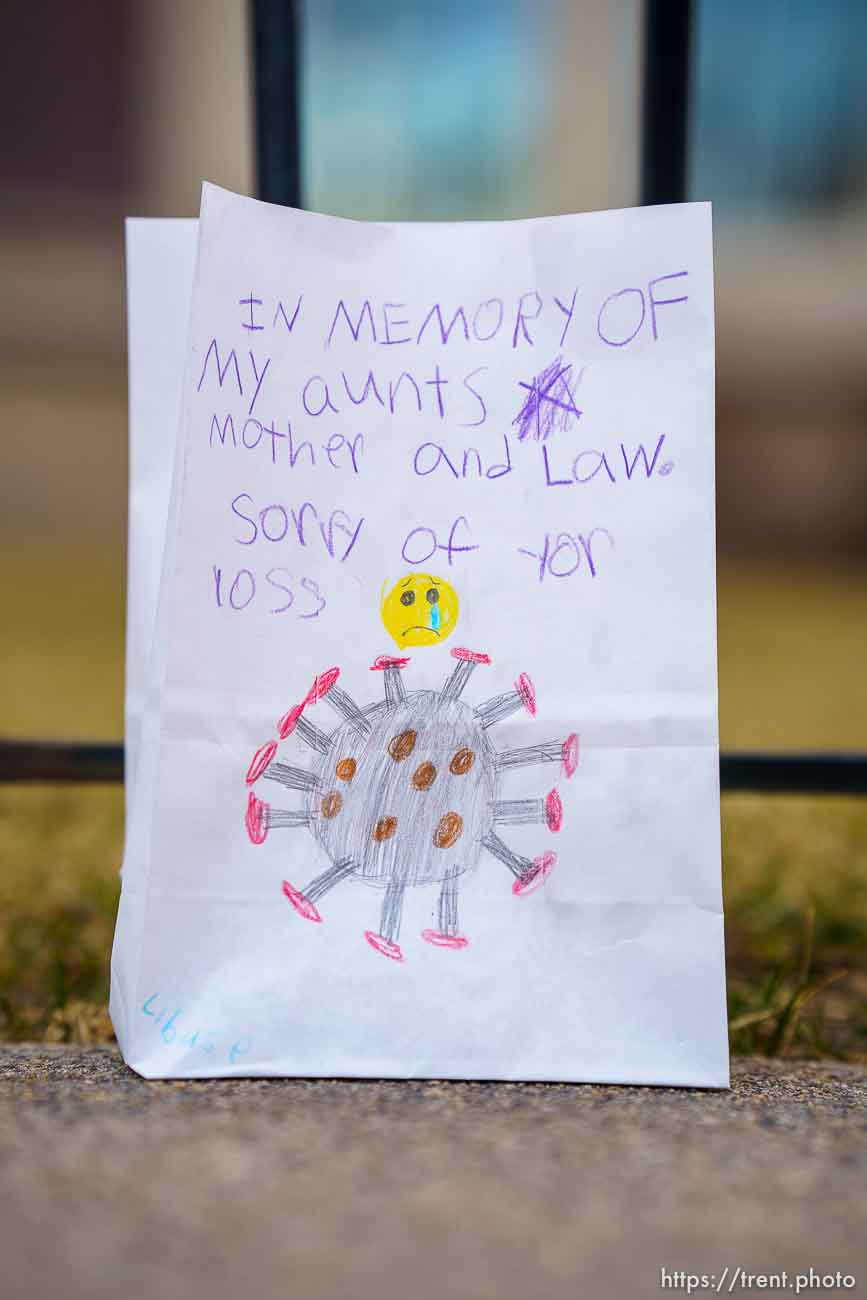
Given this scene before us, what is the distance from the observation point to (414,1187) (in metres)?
0.83

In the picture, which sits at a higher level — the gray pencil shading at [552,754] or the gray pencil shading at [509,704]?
the gray pencil shading at [509,704]

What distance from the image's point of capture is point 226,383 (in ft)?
3.29

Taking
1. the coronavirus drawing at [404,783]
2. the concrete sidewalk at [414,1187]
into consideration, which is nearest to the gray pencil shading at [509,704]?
the coronavirus drawing at [404,783]

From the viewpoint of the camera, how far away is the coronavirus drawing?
994 mm

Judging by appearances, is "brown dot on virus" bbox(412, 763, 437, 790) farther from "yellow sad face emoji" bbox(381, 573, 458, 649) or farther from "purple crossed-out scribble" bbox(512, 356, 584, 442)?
"purple crossed-out scribble" bbox(512, 356, 584, 442)

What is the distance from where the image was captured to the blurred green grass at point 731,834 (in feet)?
4.36

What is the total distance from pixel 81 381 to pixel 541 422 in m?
2.50

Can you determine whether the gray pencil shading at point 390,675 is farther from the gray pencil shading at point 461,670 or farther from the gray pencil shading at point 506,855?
the gray pencil shading at point 506,855

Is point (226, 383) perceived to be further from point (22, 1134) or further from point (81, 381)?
point (81, 381)
